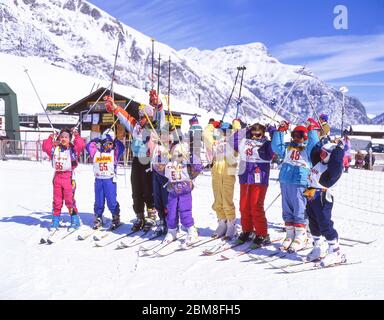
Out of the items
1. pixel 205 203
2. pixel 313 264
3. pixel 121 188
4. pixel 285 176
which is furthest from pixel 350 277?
pixel 121 188

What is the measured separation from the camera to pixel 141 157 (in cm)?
686

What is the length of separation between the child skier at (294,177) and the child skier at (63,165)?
3550 mm

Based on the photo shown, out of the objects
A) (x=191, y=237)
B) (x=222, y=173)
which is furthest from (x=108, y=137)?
(x=191, y=237)

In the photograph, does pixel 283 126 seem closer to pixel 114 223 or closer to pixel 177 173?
pixel 177 173

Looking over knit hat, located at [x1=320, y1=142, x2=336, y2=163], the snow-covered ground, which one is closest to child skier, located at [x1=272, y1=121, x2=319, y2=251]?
knit hat, located at [x1=320, y1=142, x2=336, y2=163]

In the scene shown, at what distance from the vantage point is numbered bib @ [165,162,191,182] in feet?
20.0

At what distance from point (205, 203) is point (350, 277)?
224 inches

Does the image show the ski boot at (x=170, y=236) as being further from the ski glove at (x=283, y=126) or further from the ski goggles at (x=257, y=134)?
the ski glove at (x=283, y=126)

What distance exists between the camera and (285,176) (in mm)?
5629

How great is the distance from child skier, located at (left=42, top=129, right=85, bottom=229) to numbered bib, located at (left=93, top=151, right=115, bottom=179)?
0.48 meters

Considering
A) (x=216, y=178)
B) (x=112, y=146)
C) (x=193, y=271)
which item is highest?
(x=112, y=146)

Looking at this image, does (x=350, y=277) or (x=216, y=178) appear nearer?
(x=350, y=277)

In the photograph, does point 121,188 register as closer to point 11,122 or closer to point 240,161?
point 240,161

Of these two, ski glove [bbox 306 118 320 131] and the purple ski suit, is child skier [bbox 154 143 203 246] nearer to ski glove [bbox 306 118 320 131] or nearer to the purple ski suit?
the purple ski suit
